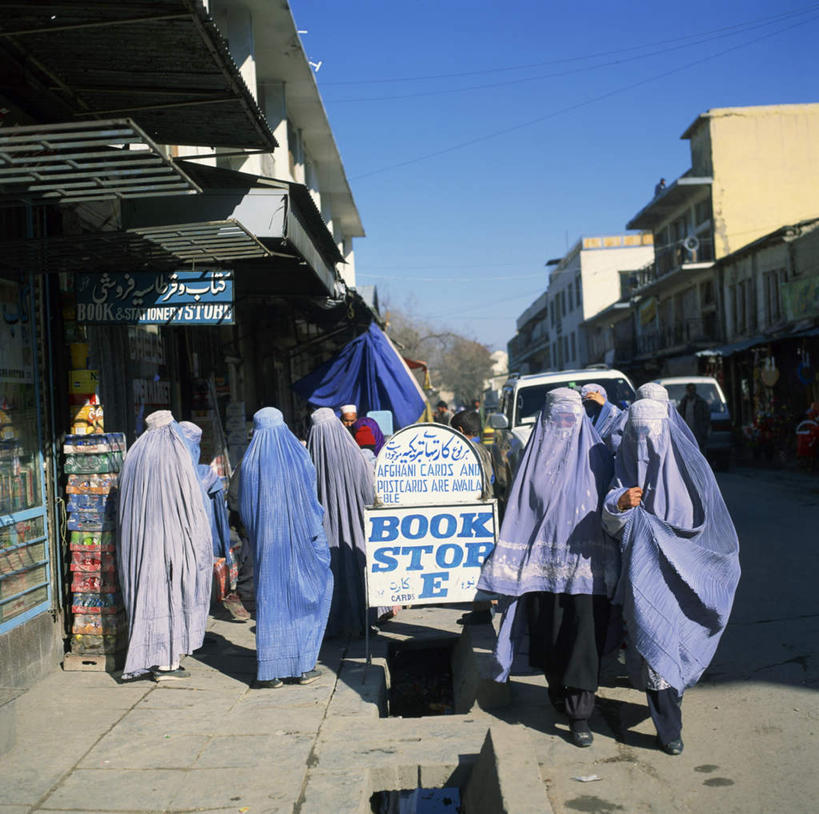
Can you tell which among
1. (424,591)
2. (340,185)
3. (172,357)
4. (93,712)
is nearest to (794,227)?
(340,185)

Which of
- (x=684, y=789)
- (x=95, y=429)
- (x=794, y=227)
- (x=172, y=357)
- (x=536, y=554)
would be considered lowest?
(x=684, y=789)

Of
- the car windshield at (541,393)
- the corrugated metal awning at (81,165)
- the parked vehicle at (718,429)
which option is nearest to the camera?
the corrugated metal awning at (81,165)

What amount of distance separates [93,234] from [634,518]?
3.40m

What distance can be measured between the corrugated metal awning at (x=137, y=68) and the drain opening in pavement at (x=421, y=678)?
3856 millimetres

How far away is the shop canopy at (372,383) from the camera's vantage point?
35.8ft

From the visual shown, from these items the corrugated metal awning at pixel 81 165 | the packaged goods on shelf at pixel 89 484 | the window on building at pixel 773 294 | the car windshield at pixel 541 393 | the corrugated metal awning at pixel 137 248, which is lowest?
the packaged goods on shelf at pixel 89 484

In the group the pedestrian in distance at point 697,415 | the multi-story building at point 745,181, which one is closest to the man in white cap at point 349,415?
the pedestrian in distance at point 697,415

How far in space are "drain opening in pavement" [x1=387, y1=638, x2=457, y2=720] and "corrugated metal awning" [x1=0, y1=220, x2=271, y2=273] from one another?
10.2 feet

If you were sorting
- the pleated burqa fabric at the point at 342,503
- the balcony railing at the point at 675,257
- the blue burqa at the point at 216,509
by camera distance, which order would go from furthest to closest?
the balcony railing at the point at 675,257, the blue burqa at the point at 216,509, the pleated burqa fabric at the point at 342,503

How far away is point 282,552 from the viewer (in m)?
5.60

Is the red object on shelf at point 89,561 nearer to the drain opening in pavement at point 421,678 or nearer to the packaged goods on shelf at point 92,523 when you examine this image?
the packaged goods on shelf at point 92,523

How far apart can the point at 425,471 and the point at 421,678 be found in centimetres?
202

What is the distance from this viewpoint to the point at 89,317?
6508 mm

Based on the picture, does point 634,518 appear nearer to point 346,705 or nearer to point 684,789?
point 684,789
